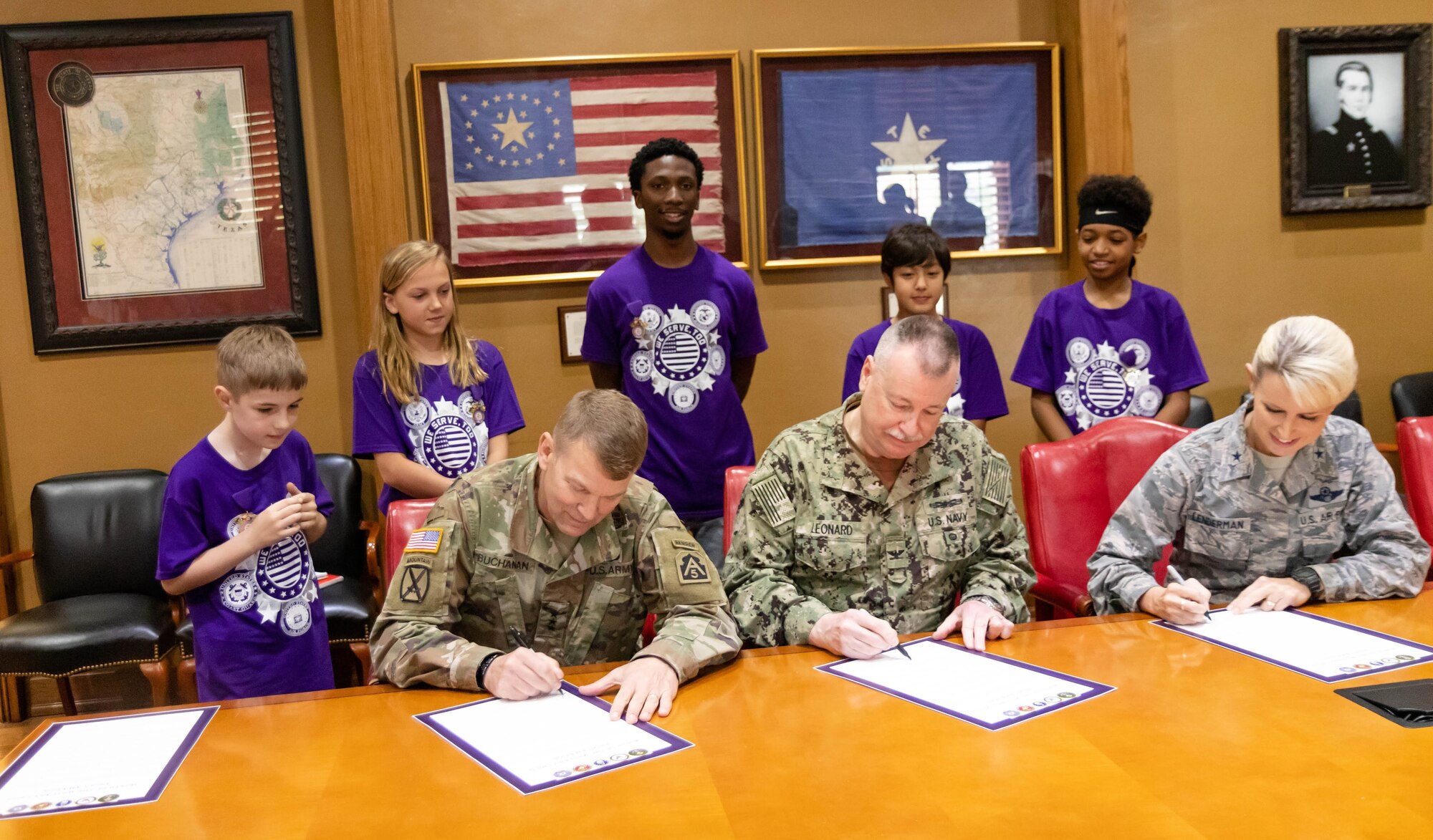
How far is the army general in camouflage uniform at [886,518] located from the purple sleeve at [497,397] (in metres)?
1.08

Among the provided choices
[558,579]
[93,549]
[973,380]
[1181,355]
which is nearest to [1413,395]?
[1181,355]

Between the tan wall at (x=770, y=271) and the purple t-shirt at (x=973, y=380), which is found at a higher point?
the tan wall at (x=770, y=271)

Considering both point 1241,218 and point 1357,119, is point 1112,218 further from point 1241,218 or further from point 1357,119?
point 1357,119

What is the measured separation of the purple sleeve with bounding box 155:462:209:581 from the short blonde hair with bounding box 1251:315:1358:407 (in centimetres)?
225

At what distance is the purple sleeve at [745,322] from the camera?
3.38 m

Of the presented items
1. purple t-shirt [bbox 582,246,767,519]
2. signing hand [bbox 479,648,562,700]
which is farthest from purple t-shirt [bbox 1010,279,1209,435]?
signing hand [bbox 479,648,562,700]

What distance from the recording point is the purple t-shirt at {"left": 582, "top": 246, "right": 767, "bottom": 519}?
129 inches

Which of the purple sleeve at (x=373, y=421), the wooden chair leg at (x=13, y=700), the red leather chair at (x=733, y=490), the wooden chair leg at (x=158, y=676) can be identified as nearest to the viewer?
the red leather chair at (x=733, y=490)

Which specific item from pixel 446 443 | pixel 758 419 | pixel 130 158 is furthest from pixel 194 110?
pixel 758 419

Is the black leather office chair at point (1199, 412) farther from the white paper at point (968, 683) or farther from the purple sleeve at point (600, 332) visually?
the white paper at point (968, 683)

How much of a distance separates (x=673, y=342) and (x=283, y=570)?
1.32 m

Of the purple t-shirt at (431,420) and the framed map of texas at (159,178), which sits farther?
the framed map of texas at (159,178)

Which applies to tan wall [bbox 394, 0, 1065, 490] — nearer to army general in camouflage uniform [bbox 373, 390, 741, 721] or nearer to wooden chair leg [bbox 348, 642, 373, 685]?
wooden chair leg [bbox 348, 642, 373, 685]

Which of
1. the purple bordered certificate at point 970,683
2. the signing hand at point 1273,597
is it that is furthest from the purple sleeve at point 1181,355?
the purple bordered certificate at point 970,683
